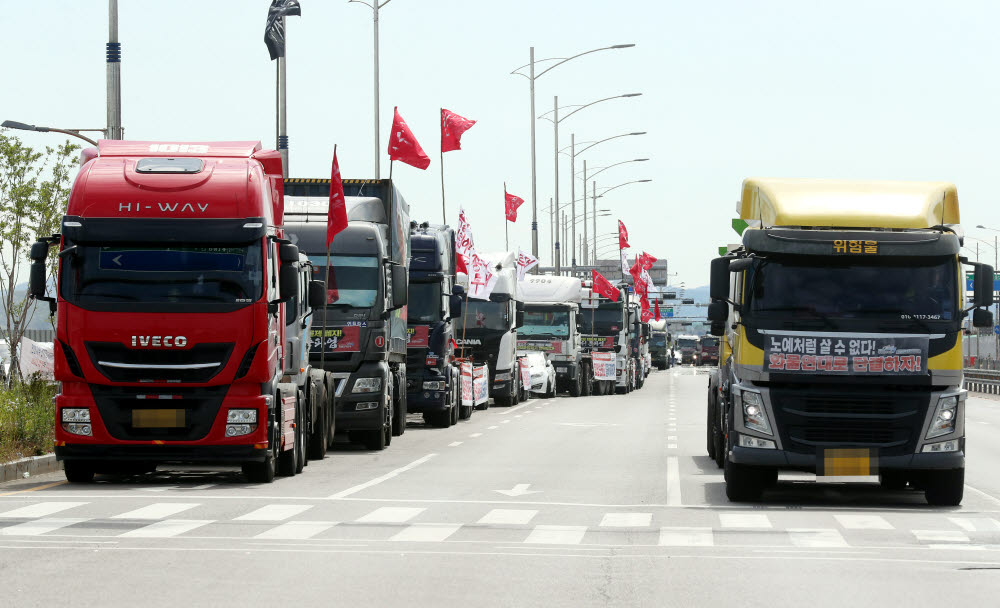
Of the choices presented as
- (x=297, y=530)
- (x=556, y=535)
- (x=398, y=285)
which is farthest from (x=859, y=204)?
(x=398, y=285)

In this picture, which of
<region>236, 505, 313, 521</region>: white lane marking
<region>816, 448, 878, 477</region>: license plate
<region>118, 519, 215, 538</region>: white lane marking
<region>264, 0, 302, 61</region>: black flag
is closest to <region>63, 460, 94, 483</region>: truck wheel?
<region>236, 505, 313, 521</region>: white lane marking

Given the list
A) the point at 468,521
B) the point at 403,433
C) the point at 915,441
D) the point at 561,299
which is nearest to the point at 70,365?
the point at 468,521

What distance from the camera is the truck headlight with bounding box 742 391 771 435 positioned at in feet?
51.4

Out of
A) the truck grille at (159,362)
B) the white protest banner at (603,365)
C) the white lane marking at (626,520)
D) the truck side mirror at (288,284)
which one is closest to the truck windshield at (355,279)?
the truck side mirror at (288,284)

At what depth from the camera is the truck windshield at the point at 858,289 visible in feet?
50.9

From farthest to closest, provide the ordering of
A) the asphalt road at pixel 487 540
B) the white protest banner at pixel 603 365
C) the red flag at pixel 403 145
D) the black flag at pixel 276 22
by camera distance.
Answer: the white protest banner at pixel 603 365 < the red flag at pixel 403 145 < the black flag at pixel 276 22 < the asphalt road at pixel 487 540

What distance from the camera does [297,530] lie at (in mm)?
13109

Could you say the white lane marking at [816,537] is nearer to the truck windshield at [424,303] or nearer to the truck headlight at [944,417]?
the truck headlight at [944,417]

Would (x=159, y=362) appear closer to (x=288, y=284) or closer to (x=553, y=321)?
(x=288, y=284)

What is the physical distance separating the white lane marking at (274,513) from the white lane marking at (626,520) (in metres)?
2.67

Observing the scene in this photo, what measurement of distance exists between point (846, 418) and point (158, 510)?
6.31 meters

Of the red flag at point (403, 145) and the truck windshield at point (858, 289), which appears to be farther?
the red flag at point (403, 145)

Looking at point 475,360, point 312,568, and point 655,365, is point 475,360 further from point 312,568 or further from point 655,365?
point 655,365

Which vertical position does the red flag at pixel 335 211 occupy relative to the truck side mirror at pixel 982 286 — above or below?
above
